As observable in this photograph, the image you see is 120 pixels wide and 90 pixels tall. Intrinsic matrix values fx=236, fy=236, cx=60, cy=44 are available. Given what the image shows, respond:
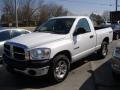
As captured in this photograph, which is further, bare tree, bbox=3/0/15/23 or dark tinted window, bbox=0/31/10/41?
bare tree, bbox=3/0/15/23

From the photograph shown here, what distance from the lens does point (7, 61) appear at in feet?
21.8

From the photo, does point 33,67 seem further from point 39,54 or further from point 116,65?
point 116,65

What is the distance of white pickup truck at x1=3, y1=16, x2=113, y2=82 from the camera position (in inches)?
242

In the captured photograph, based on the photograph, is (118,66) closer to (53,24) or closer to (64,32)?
(64,32)

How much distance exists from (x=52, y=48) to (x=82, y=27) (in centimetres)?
197

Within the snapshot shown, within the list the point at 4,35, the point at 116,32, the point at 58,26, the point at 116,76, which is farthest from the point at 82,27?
the point at 116,32

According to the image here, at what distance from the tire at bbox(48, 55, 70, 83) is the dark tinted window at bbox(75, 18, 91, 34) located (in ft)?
3.98

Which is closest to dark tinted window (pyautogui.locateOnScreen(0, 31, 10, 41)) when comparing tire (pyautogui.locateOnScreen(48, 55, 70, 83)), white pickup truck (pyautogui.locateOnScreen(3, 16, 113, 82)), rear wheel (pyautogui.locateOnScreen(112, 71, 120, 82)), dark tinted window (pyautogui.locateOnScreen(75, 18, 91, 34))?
white pickup truck (pyautogui.locateOnScreen(3, 16, 113, 82))

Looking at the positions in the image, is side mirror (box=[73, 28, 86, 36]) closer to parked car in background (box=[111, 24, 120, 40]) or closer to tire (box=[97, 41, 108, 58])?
tire (box=[97, 41, 108, 58])

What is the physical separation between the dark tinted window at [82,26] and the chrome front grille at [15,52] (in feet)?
6.84

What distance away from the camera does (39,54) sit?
20.2 feet

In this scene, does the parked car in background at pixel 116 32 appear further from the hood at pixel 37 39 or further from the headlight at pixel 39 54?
the headlight at pixel 39 54

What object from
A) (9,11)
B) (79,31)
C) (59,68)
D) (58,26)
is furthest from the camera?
(9,11)

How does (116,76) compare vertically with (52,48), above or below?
below
